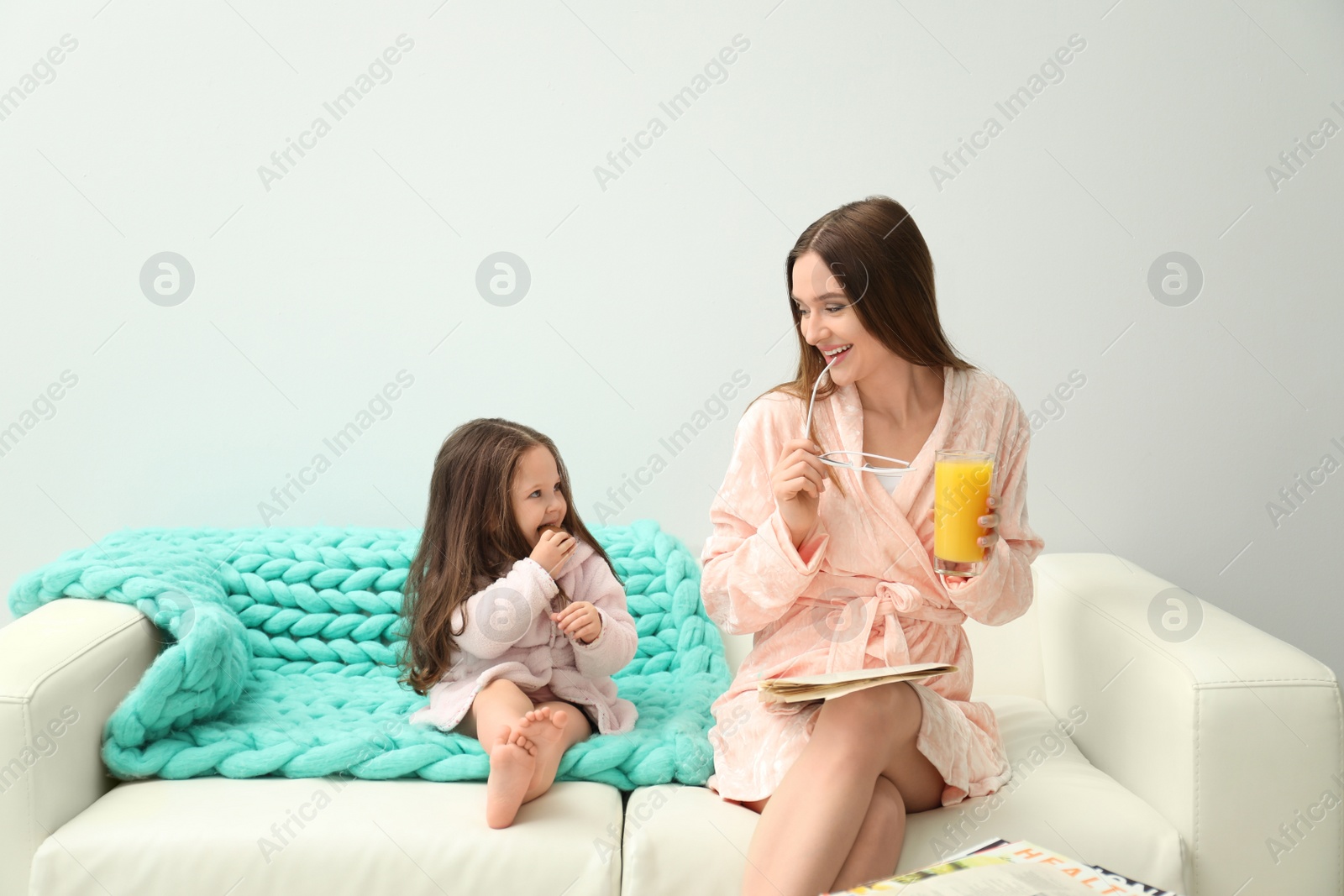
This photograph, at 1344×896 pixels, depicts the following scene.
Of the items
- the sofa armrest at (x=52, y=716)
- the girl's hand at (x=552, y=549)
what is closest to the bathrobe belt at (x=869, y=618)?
the girl's hand at (x=552, y=549)

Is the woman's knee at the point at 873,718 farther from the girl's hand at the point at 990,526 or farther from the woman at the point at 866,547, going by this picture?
the girl's hand at the point at 990,526

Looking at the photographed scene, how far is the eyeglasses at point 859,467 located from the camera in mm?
1504

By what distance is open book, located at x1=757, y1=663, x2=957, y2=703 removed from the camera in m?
1.24

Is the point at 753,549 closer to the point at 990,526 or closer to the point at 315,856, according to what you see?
the point at 990,526

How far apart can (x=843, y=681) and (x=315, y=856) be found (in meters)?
0.69

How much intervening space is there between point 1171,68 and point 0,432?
2.47m

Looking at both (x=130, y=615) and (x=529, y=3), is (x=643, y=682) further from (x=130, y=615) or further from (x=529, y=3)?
(x=529, y=3)

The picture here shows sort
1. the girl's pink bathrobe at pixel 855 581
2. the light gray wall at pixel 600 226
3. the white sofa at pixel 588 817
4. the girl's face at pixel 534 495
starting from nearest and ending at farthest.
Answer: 1. the white sofa at pixel 588 817
2. the girl's pink bathrobe at pixel 855 581
3. the girl's face at pixel 534 495
4. the light gray wall at pixel 600 226

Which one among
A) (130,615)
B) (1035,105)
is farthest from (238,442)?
(1035,105)

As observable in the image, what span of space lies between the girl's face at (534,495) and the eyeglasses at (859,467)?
418 mm

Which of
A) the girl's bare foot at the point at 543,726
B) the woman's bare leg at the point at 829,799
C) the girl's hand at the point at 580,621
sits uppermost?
the girl's hand at the point at 580,621

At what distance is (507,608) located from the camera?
1575mm

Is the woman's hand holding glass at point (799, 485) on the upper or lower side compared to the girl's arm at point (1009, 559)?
upper

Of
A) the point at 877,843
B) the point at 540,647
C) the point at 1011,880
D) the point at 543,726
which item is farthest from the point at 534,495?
the point at 1011,880
